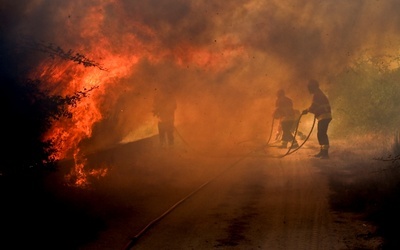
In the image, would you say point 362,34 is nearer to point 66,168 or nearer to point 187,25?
point 187,25

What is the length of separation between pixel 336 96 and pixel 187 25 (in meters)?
6.63

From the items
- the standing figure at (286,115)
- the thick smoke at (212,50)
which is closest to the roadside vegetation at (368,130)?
the thick smoke at (212,50)

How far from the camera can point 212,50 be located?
14.9 m

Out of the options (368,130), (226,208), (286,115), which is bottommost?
(226,208)

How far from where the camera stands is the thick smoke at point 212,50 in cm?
1024

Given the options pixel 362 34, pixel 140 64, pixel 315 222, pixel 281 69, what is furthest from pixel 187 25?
pixel 315 222

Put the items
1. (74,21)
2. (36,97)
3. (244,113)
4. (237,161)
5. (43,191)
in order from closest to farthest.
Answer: (36,97)
(43,191)
(74,21)
(237,161)
(244,113)

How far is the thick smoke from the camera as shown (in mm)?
10241

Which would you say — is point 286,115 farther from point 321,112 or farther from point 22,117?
point 22,117

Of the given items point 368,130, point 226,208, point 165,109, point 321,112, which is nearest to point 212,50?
point 165,109

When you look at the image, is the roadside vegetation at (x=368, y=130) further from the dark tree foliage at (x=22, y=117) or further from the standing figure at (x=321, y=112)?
the dark tree foliage at (x=22, y=117)

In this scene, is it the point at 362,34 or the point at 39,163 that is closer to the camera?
the point at 39,163

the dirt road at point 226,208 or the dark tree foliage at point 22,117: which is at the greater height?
the dark tree foliage at point 22,117

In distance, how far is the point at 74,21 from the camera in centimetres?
879
